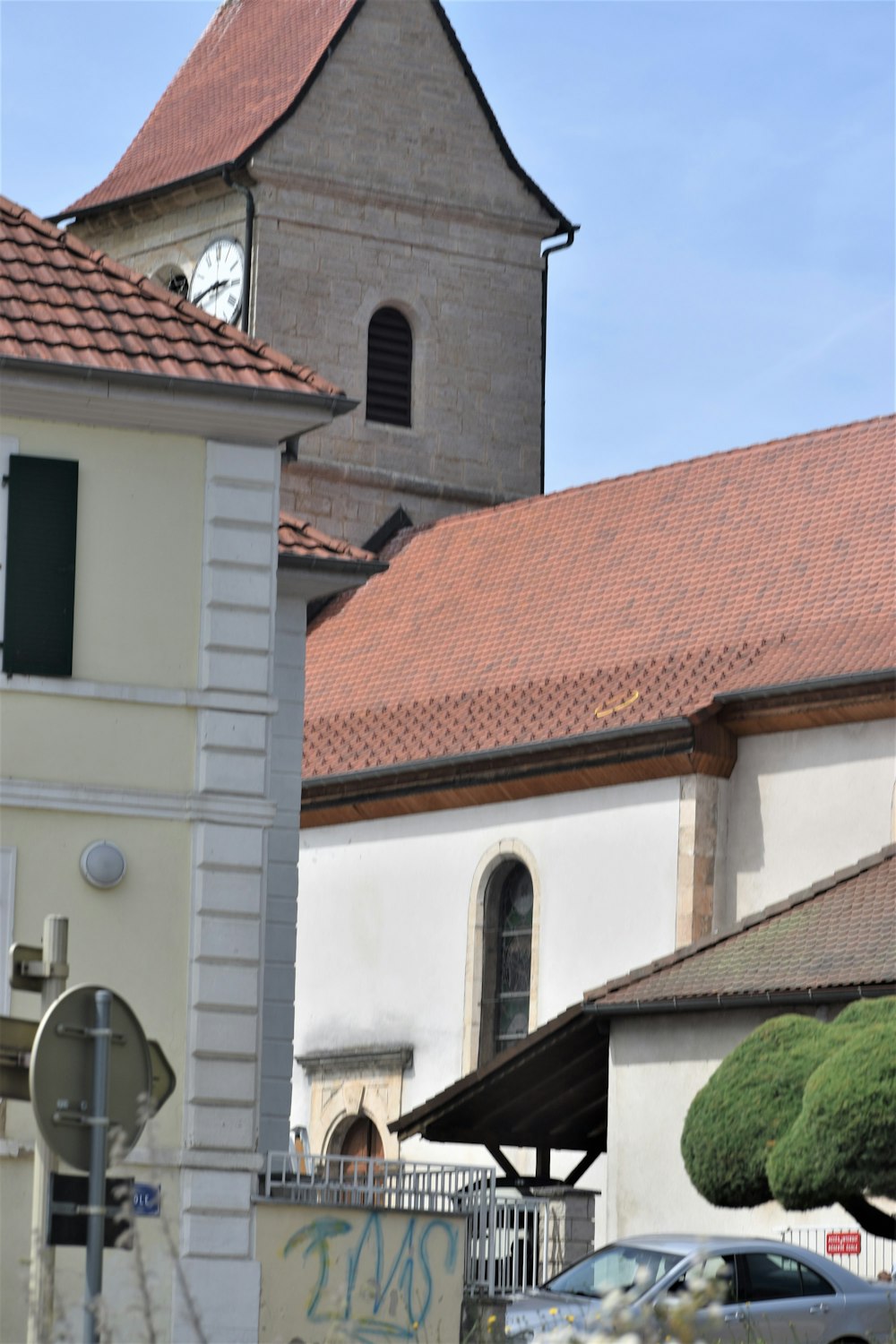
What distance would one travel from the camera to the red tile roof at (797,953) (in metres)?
A: 22.5

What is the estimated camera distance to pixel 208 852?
1672 cm

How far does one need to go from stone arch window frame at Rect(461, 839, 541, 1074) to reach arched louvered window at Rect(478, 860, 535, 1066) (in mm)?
56

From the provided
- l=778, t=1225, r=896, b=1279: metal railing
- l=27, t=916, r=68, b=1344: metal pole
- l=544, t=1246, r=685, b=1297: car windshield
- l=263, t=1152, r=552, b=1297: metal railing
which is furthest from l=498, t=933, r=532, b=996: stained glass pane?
l=27, t=916, r=68, b=1344: metal pole

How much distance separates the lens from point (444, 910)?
3222cm

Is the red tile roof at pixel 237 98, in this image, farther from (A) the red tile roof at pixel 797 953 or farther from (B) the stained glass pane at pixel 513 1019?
(A) the red tile roof at pixel 797 953

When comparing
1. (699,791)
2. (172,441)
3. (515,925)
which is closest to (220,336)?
(172,441)

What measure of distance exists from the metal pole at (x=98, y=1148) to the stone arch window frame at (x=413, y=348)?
3327 cm

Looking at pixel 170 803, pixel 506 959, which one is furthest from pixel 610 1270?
pixel 506 959

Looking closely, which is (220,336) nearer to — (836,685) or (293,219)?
(836,685)

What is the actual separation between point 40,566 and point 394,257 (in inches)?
1015

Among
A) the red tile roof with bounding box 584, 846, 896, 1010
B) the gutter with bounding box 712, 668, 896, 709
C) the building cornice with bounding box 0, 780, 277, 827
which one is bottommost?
the red tile roof with bounding box 584, 846, 896, 1010

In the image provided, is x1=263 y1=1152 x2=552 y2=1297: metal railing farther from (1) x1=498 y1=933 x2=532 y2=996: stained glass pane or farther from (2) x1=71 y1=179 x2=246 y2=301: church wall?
(2) x1=71 y1=179 x2=246 y2=301: church wall

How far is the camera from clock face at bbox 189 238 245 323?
133ft

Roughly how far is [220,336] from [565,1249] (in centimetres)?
860
